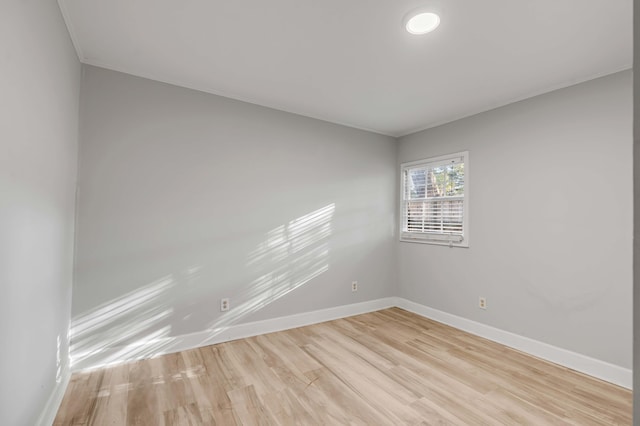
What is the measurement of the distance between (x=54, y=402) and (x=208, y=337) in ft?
3.83

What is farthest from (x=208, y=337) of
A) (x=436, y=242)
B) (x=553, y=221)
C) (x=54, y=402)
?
(x=553, y=221)

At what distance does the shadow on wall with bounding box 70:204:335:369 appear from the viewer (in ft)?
7.73

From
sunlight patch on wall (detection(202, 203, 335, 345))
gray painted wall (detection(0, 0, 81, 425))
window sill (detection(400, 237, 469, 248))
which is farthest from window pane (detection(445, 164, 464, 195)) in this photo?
gray painted wall (detection(0, 0, 81, 425))

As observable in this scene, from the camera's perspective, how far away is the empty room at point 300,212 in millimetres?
1706

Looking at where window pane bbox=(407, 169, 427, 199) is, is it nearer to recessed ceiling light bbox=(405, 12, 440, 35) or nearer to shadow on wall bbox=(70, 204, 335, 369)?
shadow on wall bbox=(70, 204, 335, 369)

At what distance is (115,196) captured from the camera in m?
2.43

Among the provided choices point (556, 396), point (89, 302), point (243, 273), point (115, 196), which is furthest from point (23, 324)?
point (556, 396)

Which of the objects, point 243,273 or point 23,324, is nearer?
point 23,324

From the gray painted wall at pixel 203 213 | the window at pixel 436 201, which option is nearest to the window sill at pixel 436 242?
the window at pixel 436 201

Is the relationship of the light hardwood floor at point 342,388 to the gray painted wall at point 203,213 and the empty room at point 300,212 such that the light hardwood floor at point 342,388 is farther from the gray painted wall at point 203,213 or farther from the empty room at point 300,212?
the gray painted wall at point 203,213

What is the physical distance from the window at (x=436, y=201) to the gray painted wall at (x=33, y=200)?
361 centimetres

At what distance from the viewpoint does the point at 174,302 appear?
8.75 ft

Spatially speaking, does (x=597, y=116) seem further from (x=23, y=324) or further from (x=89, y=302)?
(x=89, y=302)

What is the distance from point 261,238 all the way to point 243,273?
0.41 meters
